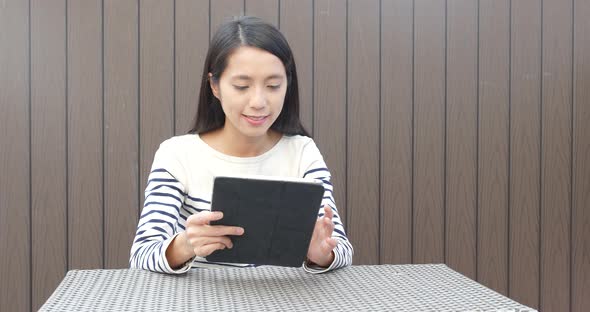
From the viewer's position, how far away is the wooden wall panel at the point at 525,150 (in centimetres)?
268

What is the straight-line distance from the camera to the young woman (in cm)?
137

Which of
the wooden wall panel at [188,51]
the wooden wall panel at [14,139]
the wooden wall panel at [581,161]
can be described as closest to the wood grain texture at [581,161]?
the wooden wall panel at [581,161]

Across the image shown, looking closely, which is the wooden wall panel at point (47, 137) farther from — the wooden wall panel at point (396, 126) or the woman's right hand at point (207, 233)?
the woman's right hand at point (207, 233)

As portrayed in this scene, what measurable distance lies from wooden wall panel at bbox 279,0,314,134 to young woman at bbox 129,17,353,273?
90cm

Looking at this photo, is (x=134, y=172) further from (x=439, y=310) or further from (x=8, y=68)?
(x=439, y=310)

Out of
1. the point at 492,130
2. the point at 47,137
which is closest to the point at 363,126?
the point at 492,130

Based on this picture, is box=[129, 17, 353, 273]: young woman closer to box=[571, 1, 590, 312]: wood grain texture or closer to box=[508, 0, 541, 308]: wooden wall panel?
box=[508, 0, 541, 308]: wooden wall panel

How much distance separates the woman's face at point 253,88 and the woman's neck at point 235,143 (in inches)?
4.0

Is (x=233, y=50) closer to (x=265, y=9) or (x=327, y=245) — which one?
(x=327, y=245)

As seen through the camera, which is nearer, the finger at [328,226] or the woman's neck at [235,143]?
→ the finger at [328,226]

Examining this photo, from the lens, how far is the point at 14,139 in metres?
2.45

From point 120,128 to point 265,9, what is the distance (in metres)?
0.62

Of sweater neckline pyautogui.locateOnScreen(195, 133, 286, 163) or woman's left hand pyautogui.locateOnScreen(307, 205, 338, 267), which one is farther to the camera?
sweater neckline pyautogui.locateOnScreen(195, 133, 286, 163)

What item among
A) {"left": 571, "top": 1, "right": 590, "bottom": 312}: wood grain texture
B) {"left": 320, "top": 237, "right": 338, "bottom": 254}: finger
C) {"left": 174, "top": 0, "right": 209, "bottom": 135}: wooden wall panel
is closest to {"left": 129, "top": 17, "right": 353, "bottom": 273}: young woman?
{"left": 320, "top": 237, "right": 338, "bottom": 254}: finger
